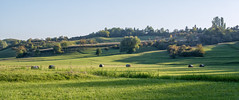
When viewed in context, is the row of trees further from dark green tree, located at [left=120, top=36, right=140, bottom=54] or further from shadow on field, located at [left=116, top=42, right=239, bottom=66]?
dark green tree, located at [left=120, top=36, right=140, bottom=54]

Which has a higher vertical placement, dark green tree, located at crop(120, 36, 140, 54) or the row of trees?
dark green tree, located at crop(120, 36, 140, 54)

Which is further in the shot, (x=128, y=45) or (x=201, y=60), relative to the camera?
(x=128, y=45)

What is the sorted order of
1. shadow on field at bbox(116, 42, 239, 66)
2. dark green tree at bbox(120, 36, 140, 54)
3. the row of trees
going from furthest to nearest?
dark green tree at bbox(120, 36, 140, 54) → the row of trees → shadow on field at bbox(116, 42, 239, 66)

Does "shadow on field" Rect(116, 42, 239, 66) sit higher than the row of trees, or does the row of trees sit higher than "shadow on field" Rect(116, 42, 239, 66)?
the row of trees

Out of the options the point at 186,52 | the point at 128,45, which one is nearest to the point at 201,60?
the point at 186,52

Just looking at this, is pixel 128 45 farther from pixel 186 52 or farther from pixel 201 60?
pixel 201 60

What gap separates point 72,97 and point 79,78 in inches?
341

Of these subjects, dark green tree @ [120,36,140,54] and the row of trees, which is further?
dark green tree @ [120,36,140,54]

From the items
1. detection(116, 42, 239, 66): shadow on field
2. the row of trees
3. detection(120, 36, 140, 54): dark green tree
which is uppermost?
detection(120, 36, 140, 54): dark green tree

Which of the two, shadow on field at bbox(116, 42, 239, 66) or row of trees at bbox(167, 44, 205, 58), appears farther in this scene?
row of trees at bbox(167, 44, 205, 58)

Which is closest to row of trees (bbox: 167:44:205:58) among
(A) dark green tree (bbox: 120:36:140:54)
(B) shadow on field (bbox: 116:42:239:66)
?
(B) shadow on field (bbox: 116:42:239:66)

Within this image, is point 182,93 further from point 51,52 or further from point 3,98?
point 51,52

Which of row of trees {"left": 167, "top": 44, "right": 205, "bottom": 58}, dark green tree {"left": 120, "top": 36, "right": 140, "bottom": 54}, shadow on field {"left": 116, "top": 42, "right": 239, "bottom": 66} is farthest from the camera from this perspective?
dark green tree {"left": 120, "top": 36, "right": 140, "bottom": 54}

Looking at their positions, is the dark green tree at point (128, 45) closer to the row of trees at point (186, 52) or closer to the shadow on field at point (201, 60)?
the row of trees at point (186, 52)
